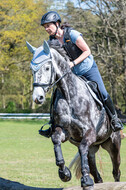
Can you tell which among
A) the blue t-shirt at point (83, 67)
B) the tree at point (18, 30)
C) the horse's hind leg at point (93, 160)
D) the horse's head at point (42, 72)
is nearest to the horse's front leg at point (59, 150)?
the horse's head at point (42, 72)

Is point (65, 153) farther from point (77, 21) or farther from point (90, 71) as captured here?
point (77, 21)

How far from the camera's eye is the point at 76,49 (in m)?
5.46

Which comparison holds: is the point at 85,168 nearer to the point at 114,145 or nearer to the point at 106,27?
the point at 114,145

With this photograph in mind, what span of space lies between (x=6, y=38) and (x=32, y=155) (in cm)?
2251

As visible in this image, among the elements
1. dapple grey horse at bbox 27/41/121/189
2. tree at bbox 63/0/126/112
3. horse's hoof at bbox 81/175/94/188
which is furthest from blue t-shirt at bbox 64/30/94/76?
tree at bbox 63/0/126/112

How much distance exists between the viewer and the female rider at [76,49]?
17.3ft

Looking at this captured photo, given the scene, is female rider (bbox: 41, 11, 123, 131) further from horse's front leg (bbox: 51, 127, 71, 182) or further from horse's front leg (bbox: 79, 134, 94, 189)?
horse's front leg (bbox: 51, 127, 71, 182)

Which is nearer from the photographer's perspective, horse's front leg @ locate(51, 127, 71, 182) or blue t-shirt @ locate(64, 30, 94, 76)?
horse's front leg @ locate(51, 127, 71, 182)

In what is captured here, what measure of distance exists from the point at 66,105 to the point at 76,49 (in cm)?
103

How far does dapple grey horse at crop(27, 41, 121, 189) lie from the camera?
4750 mm

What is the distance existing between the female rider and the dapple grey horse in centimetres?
28

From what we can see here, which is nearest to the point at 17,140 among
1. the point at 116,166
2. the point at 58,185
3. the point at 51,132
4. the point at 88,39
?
the point at 58,185

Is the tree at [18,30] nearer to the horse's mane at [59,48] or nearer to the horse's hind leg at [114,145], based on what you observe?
the horse's hind leg at [114,145]

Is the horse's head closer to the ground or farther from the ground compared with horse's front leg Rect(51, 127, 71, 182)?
farther from the ground
